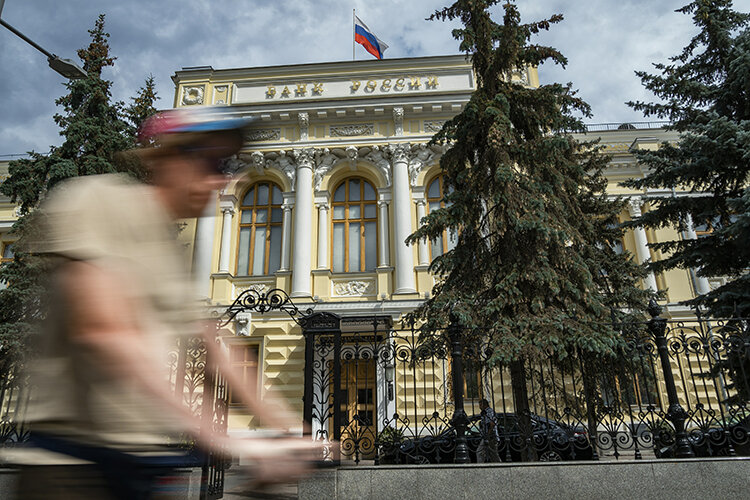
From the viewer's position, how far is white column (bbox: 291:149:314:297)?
1892cm

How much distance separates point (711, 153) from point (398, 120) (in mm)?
11664

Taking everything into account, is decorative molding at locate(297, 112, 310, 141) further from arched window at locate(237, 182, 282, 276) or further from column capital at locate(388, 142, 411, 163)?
column capital at locate(388, 142, 411, 163)

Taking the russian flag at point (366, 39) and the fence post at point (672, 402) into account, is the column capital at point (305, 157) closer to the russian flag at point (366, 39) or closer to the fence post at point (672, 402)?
the russian flag at point (366, 39)

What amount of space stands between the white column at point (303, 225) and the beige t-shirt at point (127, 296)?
17.4m

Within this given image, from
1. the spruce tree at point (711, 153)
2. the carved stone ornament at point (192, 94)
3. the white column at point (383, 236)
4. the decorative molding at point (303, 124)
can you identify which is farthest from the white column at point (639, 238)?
the carved stone ornament at point (192, 94)

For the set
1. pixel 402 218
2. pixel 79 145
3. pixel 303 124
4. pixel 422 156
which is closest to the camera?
pixel 79 145

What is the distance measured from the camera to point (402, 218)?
19516 millimetres

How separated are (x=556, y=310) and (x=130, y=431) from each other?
31.9 feet

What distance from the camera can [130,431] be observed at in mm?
1171

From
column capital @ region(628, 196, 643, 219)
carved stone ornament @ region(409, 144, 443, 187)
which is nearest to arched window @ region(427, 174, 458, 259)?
carved stone ornament @ region(409, 144, 443, 187)

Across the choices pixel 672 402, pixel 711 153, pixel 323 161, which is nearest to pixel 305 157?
pixel 323 161

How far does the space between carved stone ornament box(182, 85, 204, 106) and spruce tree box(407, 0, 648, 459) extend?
12894mm

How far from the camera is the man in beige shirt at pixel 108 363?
3.77 ft

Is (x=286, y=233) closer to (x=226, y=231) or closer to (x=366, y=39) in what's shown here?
(x=226, y=231)
